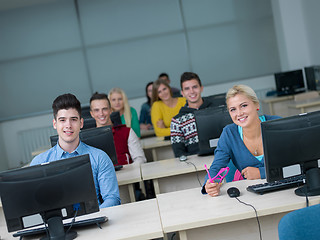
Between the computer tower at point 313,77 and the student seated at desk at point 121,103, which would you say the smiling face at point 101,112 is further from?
the computer tower at point 313,77

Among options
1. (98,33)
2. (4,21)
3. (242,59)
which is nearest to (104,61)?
(98,33)

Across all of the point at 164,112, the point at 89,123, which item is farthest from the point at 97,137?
the point at 164,112

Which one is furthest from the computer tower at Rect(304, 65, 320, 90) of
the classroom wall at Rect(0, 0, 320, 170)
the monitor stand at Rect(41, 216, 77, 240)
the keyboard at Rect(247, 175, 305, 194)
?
the monitor stand at Rect(41, 216, 77, 240)

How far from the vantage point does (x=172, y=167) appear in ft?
11.2

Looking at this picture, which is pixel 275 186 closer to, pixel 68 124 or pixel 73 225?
pixel 73 225

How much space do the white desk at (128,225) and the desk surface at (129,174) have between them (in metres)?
0.76

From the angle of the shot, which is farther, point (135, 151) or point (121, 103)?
point (121, 103)

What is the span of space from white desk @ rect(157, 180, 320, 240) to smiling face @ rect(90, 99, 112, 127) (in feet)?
5.99

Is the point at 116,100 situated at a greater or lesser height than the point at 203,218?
greater

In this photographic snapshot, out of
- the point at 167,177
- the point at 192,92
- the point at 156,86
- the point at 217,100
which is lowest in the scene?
the point at 167,177

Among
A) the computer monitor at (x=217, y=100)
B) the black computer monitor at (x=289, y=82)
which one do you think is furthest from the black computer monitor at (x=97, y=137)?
the black computer monitor at (x=289, y=82)

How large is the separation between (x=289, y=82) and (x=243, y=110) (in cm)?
501

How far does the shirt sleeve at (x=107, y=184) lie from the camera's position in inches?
102

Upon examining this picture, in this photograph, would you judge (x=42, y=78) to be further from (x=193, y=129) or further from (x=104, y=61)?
(x=193, y=129)
